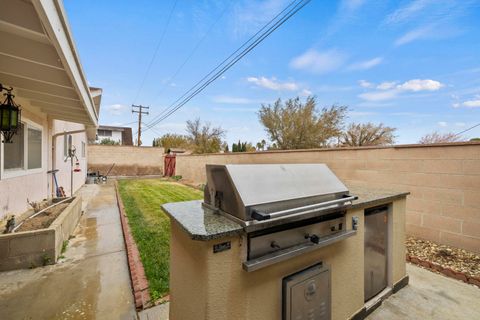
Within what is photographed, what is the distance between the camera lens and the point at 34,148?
4.70m

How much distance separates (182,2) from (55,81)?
637cm

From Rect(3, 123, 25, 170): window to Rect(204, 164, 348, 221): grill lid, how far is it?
13.3 feet

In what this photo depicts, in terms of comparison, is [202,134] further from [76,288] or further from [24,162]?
[76,288]

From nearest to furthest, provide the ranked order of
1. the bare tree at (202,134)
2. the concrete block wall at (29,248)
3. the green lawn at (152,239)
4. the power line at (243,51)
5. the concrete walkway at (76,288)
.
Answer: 1. the concrete walkway at (76,288)
2. the green lawn at (152,239)
3. the concrete block wall at (29,248)
4. the power line at (243,51)
5. the bare tree at (202,134)

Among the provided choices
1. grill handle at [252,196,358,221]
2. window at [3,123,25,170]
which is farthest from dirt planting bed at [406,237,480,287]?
window at [3,123,25,170]

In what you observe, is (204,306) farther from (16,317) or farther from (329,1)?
(329,1)

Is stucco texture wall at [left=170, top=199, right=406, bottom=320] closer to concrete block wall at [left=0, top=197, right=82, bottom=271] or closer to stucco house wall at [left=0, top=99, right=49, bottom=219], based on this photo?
concrete block wall at [left=0, top=197, right=82, bottom=271]

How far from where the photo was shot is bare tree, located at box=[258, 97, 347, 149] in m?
15.7

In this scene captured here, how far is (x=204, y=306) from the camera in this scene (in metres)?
1.21

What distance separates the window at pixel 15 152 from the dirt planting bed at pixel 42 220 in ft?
3.16

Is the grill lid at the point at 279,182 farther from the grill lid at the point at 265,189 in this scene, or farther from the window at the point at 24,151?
the window at the point at 24,151

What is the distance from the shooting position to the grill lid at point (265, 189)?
1.34 meters

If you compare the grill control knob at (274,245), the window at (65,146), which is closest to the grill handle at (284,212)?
the grill control knob at (274,245)

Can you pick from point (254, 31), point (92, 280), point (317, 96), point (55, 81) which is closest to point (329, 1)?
point (254, 31)
